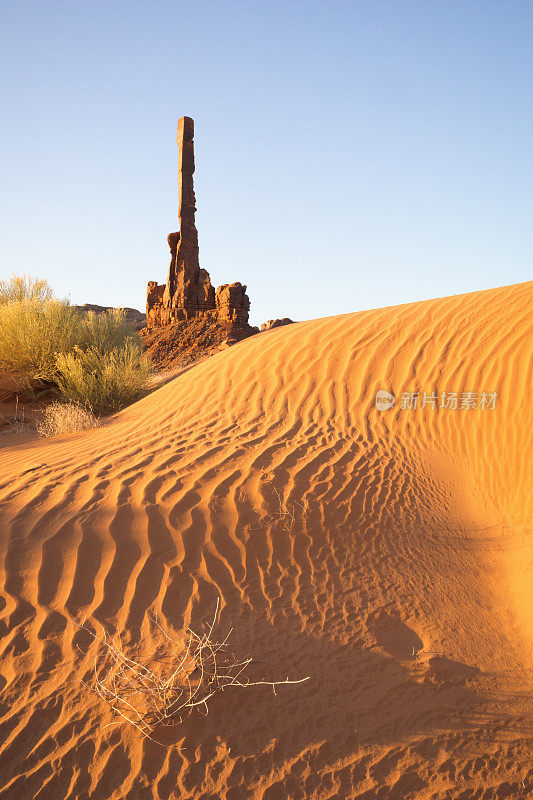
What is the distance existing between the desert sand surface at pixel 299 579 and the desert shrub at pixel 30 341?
13.0ft

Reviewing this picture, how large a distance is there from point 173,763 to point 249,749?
340 mm

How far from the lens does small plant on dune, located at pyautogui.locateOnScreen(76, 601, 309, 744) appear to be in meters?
2.41

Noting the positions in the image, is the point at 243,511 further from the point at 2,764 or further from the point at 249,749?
the point at 2,764

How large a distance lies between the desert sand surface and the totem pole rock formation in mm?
13260

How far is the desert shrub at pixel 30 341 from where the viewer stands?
32.7 ft

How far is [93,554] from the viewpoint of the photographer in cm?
337

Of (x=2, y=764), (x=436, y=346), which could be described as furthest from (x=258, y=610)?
(x=436, y=346)

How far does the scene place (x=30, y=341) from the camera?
10062 millimetres

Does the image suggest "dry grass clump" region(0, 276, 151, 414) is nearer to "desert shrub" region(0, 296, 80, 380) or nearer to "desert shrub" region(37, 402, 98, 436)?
"desert shrub" region(0, 296, 80, 380)
